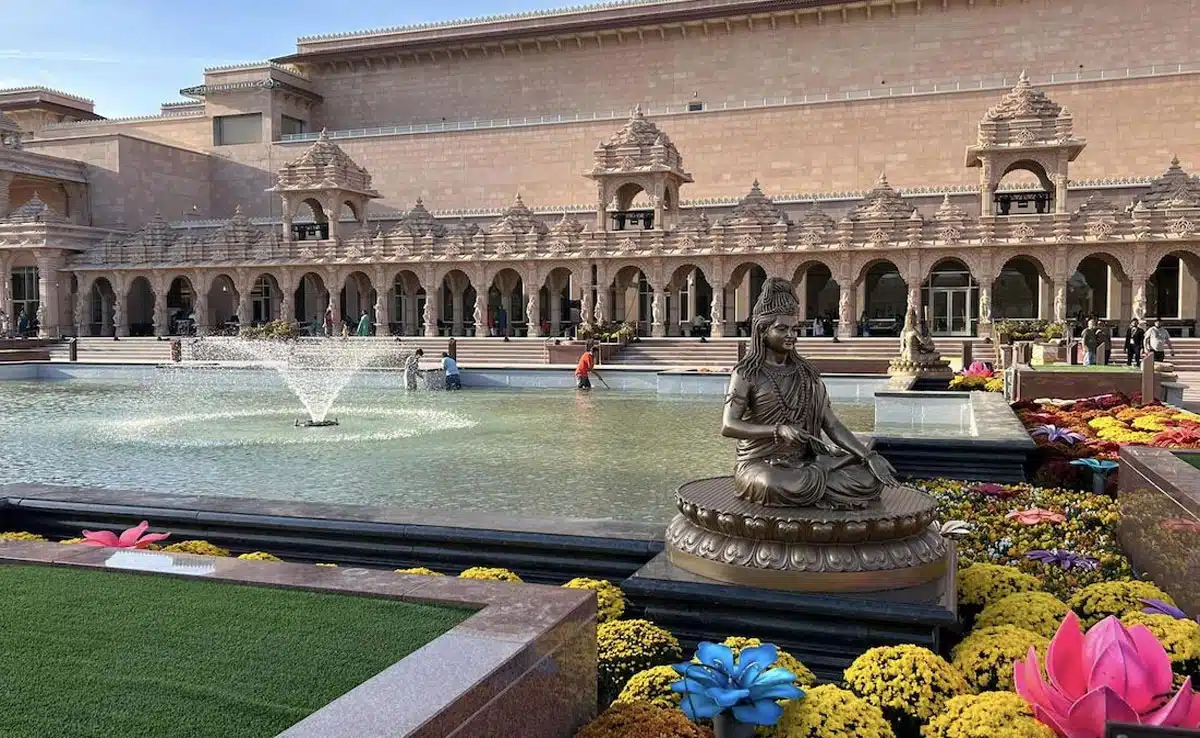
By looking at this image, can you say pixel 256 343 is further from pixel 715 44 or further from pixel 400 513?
pixel 400 513

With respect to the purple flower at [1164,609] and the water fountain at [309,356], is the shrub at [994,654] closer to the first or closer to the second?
the purple flower at [1164,609]

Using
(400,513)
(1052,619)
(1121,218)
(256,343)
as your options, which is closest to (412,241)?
(256,343)

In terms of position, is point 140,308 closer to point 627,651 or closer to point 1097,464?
point 1097,464

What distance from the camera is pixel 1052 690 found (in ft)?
12.0

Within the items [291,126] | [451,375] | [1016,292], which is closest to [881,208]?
[1016,292]

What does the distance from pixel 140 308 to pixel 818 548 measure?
52760 millimetres

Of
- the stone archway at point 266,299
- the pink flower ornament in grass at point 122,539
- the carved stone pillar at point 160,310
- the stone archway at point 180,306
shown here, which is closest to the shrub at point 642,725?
the pink flower ornament in grass at point 122,539

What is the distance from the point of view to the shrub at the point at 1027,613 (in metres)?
5.06

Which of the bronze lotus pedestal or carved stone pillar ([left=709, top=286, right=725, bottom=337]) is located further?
carved stone pillar ([left=709, top=286, right=725, bottom=337])

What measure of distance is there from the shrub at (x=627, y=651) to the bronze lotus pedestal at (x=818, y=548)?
0.50 m

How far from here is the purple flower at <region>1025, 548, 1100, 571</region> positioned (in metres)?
6.90

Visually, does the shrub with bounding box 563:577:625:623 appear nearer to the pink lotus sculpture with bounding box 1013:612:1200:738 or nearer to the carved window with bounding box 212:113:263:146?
the pink lotus sculpture with bounding box 1013:612:1200:738

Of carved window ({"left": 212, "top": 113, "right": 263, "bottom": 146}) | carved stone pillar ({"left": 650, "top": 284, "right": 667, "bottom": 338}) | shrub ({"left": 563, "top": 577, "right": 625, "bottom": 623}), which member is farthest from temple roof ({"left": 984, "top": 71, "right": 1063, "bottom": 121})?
carved window ({"left": 212, "top": 113, "right": 263, "bottom": 146})

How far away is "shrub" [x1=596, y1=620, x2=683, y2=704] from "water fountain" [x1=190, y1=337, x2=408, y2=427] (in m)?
20.5
